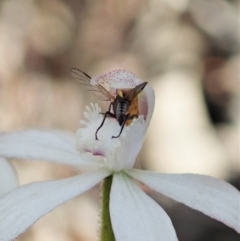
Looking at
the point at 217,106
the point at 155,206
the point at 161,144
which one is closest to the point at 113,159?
the point at 155,206

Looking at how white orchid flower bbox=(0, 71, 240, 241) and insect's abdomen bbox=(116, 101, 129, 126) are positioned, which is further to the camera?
insect's abdomen bbox=(116, 101, 129, 126)

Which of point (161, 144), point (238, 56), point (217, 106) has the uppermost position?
Result: point (238, 56)

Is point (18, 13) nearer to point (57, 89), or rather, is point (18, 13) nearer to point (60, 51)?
point (60, 51)

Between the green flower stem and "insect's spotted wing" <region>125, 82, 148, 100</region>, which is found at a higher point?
"insect's spotted wing" <region>125, 82, 148, 100</region>

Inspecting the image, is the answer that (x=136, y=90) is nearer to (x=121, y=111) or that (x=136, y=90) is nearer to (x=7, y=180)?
(x=121, y=111)

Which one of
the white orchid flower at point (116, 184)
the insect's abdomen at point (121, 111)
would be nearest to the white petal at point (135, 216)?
the white orchid flower at point (116, 184)

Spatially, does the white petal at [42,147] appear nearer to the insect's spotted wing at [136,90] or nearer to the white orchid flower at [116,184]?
the white orchid flower at [116,184]

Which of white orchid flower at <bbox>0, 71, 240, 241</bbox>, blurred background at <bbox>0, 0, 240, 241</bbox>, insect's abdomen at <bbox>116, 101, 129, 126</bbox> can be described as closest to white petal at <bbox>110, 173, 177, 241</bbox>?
white orchid flower at <bbox>0, 71, 240, 241</bbox>

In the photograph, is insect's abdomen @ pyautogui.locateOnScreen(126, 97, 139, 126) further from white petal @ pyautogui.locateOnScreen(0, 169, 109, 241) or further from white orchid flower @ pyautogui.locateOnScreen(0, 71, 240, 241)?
white petal @ pyautogui.locateOnScreen(0, 169, 109, 241)
